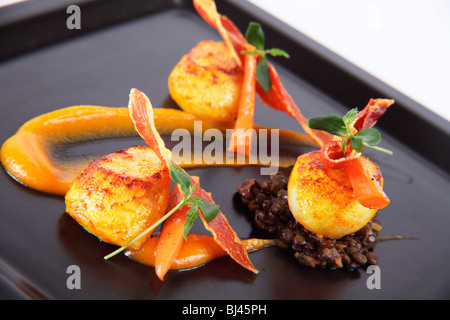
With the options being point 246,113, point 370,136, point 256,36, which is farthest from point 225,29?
point 370,136

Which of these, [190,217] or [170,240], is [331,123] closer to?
[190,217]

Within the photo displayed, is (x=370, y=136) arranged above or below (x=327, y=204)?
above

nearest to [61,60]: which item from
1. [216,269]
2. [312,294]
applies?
[216,269]

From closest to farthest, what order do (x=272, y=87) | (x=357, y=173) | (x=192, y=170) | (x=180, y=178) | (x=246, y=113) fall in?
(x=180, y=178) < (x=357, y=173) < (x=192, y=170) < (x=246, y=113) < (x=272, y=87)

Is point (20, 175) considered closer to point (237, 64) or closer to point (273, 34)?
point (237, 64)

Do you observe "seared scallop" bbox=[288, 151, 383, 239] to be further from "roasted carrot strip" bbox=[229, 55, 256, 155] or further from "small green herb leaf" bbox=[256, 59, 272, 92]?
"small green herb leaf" bbox=[256, 59, 272, 92]

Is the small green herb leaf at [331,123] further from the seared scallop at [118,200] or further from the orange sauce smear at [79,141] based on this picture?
the seared scallop at [118,200]

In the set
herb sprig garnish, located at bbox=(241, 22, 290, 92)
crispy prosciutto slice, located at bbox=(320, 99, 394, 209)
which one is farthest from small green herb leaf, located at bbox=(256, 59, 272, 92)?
crispy prosciutto slice, located at bbox=(320, 99, 394, 209)

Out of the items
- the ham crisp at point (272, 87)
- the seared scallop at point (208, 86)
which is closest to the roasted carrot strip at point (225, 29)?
the ham crisp at point (272, 87)
